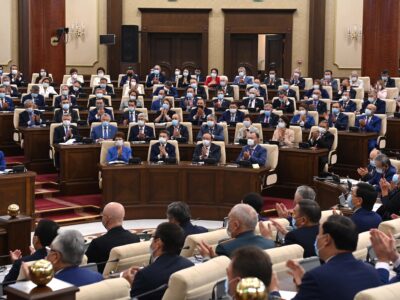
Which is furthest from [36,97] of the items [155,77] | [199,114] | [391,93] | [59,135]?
[391,93]

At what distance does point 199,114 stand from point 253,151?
9.52 feet

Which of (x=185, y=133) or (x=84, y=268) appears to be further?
(x=185, y=133)

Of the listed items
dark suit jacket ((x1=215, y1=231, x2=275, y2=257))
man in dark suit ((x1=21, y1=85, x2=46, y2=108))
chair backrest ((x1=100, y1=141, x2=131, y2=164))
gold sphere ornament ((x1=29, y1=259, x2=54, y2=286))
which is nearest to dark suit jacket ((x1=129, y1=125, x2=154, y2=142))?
chair backrest ((x1=100, y1=141, x2=131, y2=164))

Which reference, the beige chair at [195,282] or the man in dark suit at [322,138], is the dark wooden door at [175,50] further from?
the beige chair at [195,282]

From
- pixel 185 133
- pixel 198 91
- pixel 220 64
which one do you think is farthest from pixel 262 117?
pixel 220 64

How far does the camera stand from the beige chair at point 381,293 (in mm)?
3721

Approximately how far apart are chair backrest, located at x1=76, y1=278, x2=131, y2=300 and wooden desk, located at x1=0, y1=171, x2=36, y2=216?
21.4 ft

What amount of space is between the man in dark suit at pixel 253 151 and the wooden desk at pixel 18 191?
350 cm

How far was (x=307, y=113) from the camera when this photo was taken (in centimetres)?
1546

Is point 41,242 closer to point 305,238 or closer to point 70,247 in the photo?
point 70,247

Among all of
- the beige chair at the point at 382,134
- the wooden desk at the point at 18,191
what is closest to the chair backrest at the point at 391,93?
the beige chair at the point at 382,134

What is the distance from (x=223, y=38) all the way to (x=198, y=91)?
5.42 meters

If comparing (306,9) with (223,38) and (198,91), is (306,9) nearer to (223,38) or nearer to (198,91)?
(223,38)

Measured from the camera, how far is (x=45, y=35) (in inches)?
790
